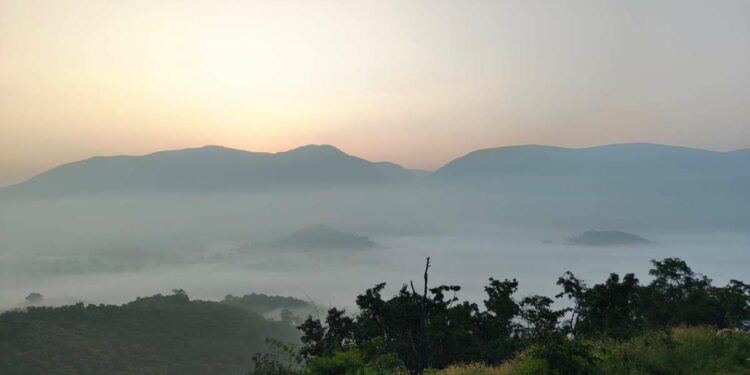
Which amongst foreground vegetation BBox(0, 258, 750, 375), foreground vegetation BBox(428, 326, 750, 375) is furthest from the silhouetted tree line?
foreground vegetation BBox(428, 326, 750, 375)

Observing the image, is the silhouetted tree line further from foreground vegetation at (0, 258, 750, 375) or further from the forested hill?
the forested hill

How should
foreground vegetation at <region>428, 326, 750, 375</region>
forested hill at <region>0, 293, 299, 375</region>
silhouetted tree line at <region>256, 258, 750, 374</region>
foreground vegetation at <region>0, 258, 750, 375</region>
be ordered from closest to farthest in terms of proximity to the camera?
foreground vegetation at <region>428, 326, 750, 375</region>, foreground vegetation at <region>0, 258, 750, 375</region>, silhouetted tree line at <region>256, 258, 750, 374</region>, forested hill at <region>0, 293, 299, 375</region>

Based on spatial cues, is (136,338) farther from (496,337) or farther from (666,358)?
(666,358)

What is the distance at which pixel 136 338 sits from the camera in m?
98.6

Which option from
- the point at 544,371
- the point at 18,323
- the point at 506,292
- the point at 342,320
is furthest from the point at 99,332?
the point at 544,371

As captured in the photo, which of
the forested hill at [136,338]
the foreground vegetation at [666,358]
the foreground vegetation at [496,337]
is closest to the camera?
the foreground vegetation at [666,358]

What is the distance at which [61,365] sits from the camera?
3091 inches

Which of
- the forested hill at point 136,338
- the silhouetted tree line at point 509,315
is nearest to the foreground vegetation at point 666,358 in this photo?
the silhouetted tree line at point 509,315

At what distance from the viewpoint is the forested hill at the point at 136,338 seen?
3191 inches

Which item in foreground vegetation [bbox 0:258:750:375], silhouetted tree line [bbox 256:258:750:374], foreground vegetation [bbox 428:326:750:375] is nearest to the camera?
foreground vegetation [bbox 428:326:750:375]

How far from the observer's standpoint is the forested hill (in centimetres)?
8106

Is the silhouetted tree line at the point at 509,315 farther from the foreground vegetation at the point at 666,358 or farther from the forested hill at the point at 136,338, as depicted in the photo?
the forested hill at the point at 136,338

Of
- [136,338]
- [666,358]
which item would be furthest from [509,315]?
[136,338]

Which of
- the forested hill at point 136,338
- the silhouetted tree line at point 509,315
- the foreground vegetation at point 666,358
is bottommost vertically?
the forested hill at point 136,338
